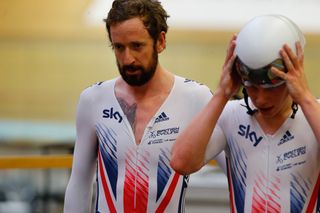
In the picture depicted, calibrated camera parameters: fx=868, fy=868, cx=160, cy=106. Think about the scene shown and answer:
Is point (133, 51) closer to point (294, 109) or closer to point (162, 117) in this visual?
point (162, 117)

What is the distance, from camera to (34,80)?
737 centimetres

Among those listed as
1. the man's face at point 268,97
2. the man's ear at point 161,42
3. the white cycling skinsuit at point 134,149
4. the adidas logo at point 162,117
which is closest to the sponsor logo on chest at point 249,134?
the man's face at point 268,97

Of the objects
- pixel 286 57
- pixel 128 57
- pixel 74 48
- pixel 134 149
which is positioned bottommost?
pixel 134 149

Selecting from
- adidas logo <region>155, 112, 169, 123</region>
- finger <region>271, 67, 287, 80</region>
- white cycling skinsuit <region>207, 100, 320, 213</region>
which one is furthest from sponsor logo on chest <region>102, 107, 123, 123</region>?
finger <region>271, 67, 287, 80</region>

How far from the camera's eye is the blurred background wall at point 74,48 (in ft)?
23.1

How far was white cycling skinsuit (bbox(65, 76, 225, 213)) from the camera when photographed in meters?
3.52

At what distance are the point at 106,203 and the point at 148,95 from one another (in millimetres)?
481

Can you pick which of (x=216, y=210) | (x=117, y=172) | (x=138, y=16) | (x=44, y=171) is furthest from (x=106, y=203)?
(x=44, y=171)

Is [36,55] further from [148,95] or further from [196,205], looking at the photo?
[148,95]

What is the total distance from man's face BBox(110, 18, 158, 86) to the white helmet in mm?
635

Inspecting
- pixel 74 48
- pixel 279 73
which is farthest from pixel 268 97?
pixel 74 48

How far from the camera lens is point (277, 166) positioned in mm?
2994

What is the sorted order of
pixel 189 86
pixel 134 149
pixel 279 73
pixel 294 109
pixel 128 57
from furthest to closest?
pixel 189 86
pixel 134 149
pixel 128 57
pixel 294 109
pixel 279 73

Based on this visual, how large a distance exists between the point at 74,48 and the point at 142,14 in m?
3.77
